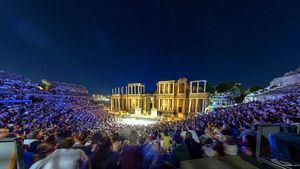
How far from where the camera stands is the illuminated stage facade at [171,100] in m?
29.1

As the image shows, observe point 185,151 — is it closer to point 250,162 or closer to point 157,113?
point 250,162

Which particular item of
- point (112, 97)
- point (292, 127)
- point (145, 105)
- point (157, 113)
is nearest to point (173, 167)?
point (292, 127)

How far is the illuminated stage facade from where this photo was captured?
1145 inches

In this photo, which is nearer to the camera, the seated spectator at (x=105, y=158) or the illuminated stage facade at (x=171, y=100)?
the seated spectator at (x=105, y=158)

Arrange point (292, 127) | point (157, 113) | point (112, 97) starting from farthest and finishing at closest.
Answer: point (112, 97) → point (157, 113) → point (292, 127)

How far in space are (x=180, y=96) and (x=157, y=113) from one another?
290 inches

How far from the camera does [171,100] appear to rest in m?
32.3

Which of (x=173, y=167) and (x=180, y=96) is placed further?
(x=180, y=96)

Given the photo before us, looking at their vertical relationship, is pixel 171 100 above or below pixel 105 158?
below

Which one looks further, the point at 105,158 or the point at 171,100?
the point at 171,100

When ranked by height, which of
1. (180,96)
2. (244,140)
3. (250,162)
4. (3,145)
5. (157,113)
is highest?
(3,145)

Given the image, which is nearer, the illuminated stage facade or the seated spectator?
the seated spectator

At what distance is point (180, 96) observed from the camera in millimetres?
31344

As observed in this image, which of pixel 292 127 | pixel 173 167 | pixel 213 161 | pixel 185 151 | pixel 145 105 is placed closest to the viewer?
pixel 173 167
